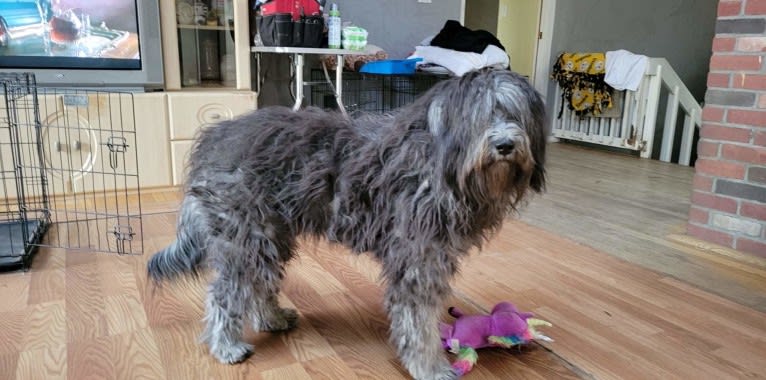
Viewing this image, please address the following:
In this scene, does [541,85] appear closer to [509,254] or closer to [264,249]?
[509,254]

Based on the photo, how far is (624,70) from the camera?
5.09 m

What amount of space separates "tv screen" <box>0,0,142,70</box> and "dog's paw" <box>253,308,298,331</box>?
6.61ft

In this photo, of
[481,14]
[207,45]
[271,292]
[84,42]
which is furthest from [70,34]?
[481,14]

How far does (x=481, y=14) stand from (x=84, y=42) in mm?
5114

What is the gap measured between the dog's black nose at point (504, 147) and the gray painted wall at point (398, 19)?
3.37m

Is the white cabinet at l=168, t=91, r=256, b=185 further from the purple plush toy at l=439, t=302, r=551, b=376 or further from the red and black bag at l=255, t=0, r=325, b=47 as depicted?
the purple plush toy at l=439, t=302, r=551, b=376

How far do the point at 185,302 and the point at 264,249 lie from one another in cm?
63

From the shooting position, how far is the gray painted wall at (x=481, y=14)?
274 inches

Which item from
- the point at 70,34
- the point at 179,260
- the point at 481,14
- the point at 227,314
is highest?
the point at 481,14

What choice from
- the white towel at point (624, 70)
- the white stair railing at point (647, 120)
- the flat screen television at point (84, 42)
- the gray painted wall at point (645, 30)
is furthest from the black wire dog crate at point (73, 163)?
the gray painted wall at point (645, 30)

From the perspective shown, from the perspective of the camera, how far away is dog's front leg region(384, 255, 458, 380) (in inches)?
55.6

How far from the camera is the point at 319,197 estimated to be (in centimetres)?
148

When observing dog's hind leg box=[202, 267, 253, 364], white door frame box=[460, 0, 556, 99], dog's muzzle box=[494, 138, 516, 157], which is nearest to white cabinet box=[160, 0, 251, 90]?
dog's hind leg box=[202, 267, 253, 364]

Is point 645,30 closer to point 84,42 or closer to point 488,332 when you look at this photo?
point 84,42
